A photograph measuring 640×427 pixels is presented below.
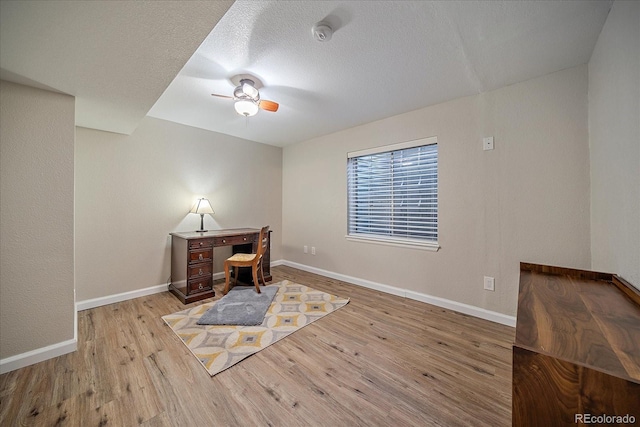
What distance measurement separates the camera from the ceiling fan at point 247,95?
2102mm

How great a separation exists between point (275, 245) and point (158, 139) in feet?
8.27

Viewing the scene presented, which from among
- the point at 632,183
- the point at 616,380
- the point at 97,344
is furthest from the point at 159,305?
the point at 632,183

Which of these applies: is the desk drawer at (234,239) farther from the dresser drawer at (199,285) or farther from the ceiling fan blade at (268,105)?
the ceiling fan blade at (268,105)

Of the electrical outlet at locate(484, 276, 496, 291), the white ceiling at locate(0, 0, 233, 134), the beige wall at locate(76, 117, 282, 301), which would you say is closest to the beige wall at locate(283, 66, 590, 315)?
the electrical outlet at locate(484, 276, 496, 291)

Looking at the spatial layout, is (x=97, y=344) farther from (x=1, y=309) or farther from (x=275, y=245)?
(x=275, y=245)

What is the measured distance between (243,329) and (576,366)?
2.19 meters

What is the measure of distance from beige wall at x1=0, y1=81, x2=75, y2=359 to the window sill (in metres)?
3.02

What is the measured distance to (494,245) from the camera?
7.51 ft

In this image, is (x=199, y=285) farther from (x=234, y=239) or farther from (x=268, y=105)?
(x=268, y=105)

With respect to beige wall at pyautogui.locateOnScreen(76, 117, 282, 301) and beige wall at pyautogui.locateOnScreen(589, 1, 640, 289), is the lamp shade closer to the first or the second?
beige wall at pyautogui.locateOnScreen(76, 117, 282, 301)

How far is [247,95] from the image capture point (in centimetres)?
218

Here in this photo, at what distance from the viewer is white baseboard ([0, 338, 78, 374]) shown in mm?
1596

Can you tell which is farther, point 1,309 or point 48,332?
point 48,332

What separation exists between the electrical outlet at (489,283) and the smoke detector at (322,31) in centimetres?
259
